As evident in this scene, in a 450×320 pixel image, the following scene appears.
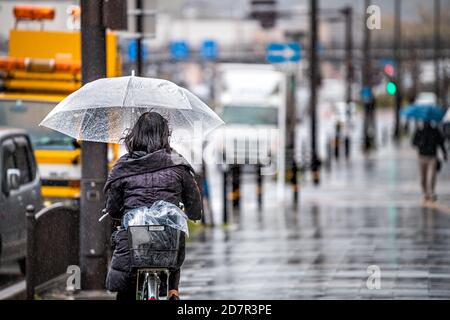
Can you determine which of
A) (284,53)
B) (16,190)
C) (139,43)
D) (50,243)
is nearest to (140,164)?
(50,243)

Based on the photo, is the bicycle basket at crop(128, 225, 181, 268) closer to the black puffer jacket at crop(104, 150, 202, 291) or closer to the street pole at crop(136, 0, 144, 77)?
the black puffer jacket at crop(104, 150, 202, 291)

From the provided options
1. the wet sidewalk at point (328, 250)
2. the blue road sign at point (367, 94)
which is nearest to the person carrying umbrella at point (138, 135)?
the wet sidewalk at point (328, 250)

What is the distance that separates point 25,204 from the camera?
16156mm

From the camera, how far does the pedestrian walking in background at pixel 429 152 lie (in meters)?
26.2

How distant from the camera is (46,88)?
20438mm

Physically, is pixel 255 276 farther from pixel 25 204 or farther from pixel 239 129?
pixel 239 129

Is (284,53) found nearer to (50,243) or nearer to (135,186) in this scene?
(50,243)

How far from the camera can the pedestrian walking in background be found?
26250mm

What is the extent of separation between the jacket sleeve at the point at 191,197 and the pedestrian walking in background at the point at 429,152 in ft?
59.1

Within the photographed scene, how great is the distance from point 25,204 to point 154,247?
8.33 m

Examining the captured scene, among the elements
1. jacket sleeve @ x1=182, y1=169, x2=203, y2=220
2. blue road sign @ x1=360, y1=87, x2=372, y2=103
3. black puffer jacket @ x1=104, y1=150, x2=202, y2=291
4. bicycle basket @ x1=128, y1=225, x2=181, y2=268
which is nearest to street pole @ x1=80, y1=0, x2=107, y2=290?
jacket sleeve @ x1=182, y1=169, x2=203, y2=220

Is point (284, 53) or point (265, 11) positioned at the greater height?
point (265, 11)

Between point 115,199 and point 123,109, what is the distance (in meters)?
1.18

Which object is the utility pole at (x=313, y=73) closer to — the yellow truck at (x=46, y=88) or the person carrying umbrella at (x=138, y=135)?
the yellow truck at (x=46, y=88)
